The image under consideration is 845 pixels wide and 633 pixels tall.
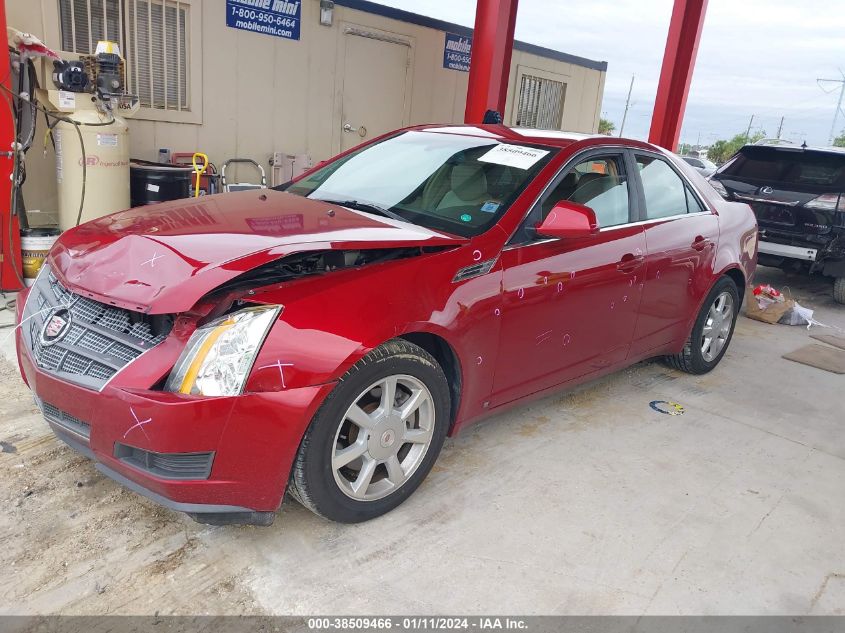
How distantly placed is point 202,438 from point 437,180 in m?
1.81

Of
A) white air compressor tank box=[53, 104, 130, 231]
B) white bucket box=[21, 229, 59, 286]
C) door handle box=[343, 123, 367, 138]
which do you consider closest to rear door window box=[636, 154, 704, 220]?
white air compressor tank box=[53, 104, 130, 231]

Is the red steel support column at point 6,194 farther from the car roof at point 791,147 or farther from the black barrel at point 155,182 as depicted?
the car roof at point 791,147

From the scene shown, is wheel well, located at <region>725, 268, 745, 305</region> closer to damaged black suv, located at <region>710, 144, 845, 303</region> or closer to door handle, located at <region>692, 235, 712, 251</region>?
door handle, located at <region>692, 235, 712, 251</region>

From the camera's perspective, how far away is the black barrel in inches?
240

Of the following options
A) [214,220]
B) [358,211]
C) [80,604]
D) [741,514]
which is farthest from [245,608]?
[741,514]

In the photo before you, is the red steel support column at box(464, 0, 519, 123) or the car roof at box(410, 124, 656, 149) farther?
the red steel support column at box(464, 0, 519, 123)

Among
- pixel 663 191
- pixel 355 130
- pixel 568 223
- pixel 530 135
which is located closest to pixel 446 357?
pixel 568 223

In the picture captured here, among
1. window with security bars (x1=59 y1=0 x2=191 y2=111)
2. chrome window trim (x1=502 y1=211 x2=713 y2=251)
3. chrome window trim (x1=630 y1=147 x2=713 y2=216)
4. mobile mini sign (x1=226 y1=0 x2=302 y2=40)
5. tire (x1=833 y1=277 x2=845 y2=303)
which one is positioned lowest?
tire (x1=833 y1=277 x2=845 y2=303)

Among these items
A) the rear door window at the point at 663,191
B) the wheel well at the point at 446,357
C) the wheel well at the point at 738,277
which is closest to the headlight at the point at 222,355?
the wheel well at the point at 446,357

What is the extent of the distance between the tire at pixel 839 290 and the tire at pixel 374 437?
244 inches

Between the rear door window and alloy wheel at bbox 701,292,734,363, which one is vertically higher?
the rear door window

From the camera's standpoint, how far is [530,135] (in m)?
3.67

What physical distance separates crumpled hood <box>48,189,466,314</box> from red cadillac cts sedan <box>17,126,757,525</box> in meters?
0.01

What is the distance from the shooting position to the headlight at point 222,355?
2182mm
